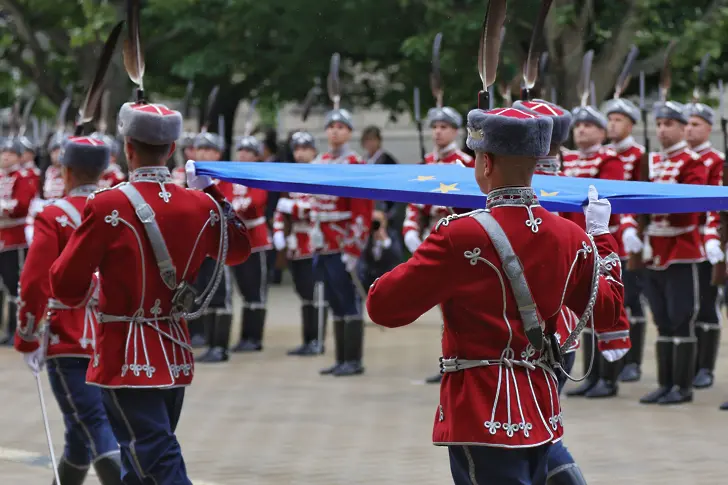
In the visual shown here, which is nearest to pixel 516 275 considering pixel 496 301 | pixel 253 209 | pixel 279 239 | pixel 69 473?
pixel 496 301

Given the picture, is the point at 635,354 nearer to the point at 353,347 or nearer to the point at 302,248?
the point at 353,347

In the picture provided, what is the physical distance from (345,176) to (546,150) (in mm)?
1786

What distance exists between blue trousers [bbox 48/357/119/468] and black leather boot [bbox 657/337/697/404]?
202 inches

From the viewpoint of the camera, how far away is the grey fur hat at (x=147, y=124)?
6.36 meters

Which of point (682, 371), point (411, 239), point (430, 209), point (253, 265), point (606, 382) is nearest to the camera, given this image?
point (682, 371)

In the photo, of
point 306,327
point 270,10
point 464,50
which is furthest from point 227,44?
point 306,327

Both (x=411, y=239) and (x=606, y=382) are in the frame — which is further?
(x=411, y=239)

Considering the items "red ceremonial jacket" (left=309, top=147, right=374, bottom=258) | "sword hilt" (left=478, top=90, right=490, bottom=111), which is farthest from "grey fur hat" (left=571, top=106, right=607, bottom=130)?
"sword hilt" (left=478, top=90, right=490, bottom=111)

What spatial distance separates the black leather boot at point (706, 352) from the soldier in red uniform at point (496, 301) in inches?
273

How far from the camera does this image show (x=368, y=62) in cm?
2447

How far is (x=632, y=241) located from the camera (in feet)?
35.8

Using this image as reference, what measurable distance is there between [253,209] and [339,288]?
1.38 metres

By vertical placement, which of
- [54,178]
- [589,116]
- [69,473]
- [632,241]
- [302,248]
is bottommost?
[69,473]

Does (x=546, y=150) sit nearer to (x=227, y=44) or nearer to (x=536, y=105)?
(x=536, y=105)
